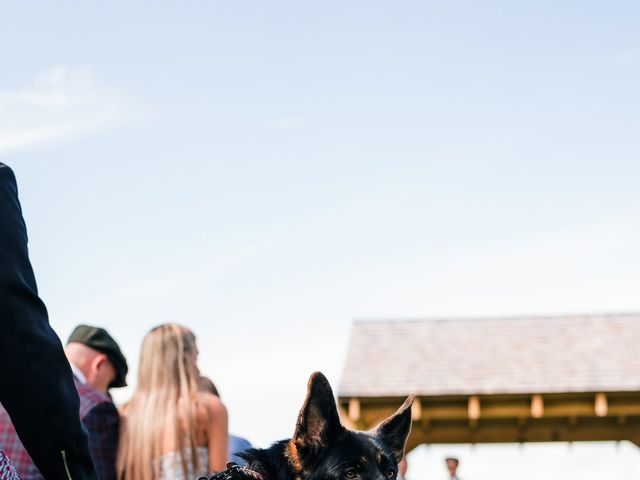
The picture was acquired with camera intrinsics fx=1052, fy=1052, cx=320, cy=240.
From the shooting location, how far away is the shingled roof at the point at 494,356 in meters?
18.5

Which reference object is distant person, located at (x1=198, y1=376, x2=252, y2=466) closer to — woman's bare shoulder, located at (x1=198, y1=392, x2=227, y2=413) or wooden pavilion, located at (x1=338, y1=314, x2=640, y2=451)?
woman's bare shoulder, located at (x1=198, y1=392, x2=227, y2=413)

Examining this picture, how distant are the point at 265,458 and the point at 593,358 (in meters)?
16.2

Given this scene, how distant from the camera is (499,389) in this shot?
728 inches

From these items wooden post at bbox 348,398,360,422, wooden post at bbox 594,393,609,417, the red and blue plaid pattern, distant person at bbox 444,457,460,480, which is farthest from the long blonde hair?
wooden post at bbox 594,393,609,417

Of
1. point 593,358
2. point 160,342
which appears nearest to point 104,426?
point 160,342

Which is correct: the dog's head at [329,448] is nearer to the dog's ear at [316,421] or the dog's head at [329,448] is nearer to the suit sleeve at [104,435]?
the dog's ear at [316,421]

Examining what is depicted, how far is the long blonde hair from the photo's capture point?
226 inches

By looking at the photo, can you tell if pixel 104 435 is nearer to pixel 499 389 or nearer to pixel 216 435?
pixel 216 435

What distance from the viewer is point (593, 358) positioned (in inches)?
770

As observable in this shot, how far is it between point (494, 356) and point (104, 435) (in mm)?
14685

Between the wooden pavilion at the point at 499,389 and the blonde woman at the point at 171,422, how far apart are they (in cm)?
1232

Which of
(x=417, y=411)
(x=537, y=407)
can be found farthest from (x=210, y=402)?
(x=537, y=407)

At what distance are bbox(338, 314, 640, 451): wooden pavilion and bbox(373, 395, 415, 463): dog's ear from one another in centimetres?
1309

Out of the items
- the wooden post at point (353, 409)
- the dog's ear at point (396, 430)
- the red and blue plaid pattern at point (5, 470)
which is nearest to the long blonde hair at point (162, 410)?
the dog's ear at point (396, 430)
